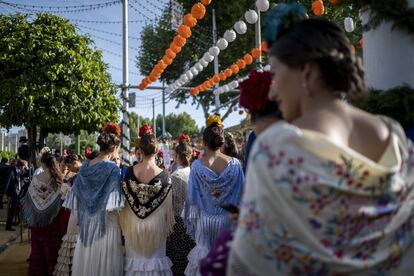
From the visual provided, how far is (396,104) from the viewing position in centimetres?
226

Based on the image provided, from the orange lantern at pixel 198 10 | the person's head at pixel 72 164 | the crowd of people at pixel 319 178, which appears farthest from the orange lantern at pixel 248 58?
the crowd of people at pixel 319 178

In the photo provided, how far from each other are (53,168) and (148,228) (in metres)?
2.41

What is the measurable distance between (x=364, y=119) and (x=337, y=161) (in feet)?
0.90

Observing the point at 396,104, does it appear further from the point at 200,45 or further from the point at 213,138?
the point at 200,45

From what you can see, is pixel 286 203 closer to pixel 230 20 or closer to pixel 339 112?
pixel 339 112

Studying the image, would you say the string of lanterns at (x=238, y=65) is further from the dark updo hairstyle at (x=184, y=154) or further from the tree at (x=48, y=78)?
the dark updo hairstyle at (x=184, y=154)

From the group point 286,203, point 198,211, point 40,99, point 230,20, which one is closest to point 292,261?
point 286,203

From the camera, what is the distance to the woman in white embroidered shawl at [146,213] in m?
5.01

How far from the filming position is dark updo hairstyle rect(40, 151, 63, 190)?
21.6 ft

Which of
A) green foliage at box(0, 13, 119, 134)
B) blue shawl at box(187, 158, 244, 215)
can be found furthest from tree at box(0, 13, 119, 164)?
blue shawl at box(187, 158, 244, 215)

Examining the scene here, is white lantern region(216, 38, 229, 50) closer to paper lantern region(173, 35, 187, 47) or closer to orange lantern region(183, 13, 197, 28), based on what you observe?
paper lantern region(173, 35, 187, 47)

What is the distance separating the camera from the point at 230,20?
77.5ft

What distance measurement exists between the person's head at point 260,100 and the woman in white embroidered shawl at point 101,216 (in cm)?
290

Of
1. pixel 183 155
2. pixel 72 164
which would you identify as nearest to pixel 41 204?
pixel 72 164
